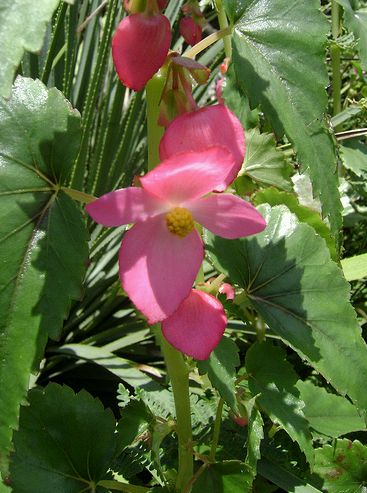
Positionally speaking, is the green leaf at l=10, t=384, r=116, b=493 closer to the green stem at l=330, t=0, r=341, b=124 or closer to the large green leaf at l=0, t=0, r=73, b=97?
the large green leaf at l=0, t=0, r=73, b=97

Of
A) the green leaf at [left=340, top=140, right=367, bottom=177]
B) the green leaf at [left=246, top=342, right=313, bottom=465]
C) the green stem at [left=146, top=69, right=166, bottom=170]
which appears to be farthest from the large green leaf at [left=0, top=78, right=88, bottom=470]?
the green leaf at [left=340, top=140, right=367, bottom=177]

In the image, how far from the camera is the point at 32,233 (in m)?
0.55

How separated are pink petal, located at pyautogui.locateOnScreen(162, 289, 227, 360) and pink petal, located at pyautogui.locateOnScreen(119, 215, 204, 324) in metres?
0.03

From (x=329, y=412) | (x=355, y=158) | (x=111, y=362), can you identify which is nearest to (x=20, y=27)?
(x=329, y=412)

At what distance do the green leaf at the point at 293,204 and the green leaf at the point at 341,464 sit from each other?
0.85 ft

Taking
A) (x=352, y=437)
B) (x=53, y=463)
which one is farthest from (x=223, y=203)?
(x=352, y=437)

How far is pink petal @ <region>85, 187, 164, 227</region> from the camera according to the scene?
455 mm

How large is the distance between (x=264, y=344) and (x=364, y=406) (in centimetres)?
18

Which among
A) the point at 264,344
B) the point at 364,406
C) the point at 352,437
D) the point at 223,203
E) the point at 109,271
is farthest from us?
the point at 109,271

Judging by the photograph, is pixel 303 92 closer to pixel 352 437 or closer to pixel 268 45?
pixel 268 45

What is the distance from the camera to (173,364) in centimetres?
64

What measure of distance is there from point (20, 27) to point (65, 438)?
48 cm

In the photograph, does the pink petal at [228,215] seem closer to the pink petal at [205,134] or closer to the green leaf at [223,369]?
the pink petal at [205,134]

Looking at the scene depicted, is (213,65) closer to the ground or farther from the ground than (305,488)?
farther from the ground
